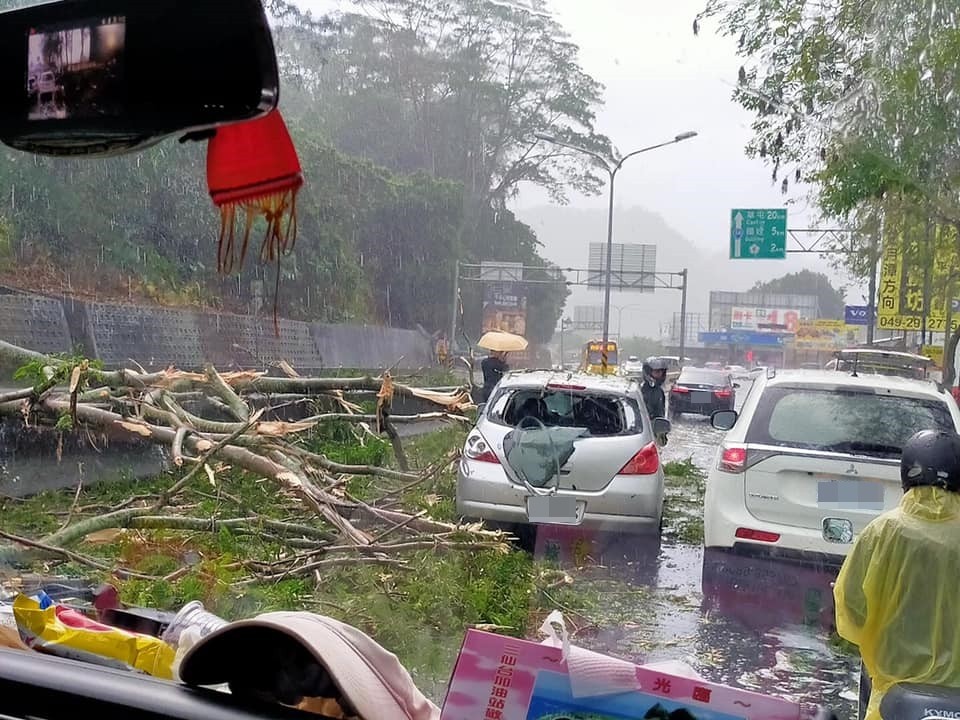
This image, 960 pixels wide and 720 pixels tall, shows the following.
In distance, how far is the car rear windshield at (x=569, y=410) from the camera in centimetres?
627

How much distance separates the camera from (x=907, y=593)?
246 cm

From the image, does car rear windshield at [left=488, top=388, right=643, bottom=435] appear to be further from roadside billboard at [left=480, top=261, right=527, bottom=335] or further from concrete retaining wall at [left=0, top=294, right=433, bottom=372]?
roadside billboard at [left=480, top=261, right=527, bottom=335]

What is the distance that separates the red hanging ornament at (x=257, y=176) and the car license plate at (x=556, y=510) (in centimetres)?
378

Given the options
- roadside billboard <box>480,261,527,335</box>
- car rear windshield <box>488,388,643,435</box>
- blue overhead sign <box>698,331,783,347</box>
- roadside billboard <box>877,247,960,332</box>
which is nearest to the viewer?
roadside billboard <box>480,261,527,335</box>

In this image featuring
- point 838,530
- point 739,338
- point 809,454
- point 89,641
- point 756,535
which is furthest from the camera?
point 739,338

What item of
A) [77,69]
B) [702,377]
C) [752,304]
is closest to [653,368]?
[702,377]

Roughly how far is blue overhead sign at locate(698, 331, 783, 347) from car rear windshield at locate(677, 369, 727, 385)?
2.93ft

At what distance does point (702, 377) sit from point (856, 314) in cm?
152

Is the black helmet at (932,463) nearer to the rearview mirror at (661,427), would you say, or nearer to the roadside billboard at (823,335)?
the roadside billboard at (823,335)

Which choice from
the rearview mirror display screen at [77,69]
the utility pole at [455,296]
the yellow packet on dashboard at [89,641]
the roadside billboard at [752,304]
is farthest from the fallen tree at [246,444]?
the rearview mirror display screen at [77,69]

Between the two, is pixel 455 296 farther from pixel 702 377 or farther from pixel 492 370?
pixel 702 377

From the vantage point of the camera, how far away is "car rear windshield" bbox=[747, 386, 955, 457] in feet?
14.8

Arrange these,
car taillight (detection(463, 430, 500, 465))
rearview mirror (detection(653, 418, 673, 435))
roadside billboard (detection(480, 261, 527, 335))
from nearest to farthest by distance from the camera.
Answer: roadside billboard (detection(480, 261, 527, 335)) → car taillight (detection(463, 430, 500, 465)) → rearview mirror (detection(653, 418, 673, 435))

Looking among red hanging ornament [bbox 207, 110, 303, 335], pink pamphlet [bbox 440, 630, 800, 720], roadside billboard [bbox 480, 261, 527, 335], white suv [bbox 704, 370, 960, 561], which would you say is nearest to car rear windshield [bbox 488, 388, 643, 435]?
white suv [bbox 704, 370, 960, 561]
